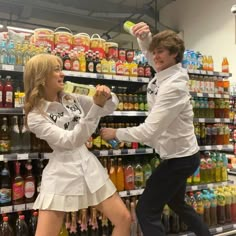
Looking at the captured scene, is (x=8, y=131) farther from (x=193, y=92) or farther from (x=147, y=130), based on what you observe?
(x=193, y=92)

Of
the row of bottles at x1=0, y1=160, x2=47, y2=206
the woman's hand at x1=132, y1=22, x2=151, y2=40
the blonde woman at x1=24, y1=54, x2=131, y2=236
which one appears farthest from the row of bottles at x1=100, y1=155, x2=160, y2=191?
the woman's hand at x1=132, y1=22, x2=151, y2=40

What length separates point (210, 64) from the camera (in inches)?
158

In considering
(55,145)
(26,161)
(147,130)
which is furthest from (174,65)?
(26,161)

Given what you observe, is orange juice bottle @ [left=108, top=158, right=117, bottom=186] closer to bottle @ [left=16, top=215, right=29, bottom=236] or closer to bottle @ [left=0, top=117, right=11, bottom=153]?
bottle @ [left=16, top=215, right=29, bottom=236]

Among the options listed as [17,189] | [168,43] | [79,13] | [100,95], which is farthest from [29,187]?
[79,13]

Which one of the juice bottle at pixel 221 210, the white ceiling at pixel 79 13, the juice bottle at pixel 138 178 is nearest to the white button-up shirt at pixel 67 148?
the juice bottle at pixel 138 178

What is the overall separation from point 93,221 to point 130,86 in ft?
5.53

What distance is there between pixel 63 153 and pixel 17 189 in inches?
41.2

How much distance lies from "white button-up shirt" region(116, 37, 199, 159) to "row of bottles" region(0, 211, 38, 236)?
4.52 feet

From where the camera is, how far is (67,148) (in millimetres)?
1975

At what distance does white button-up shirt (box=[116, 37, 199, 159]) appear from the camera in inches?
84.6

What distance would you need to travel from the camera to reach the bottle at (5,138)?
2.77 meters

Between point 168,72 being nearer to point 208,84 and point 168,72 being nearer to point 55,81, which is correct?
point 55,81

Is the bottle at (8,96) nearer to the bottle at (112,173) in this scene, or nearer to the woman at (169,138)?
the woman at (169,138)
